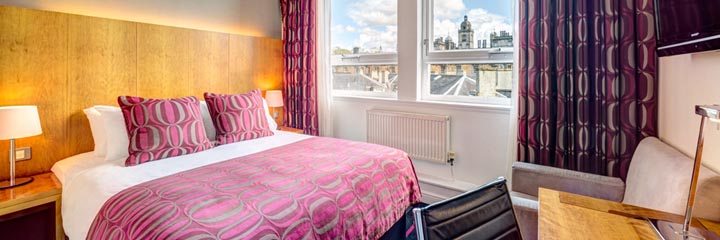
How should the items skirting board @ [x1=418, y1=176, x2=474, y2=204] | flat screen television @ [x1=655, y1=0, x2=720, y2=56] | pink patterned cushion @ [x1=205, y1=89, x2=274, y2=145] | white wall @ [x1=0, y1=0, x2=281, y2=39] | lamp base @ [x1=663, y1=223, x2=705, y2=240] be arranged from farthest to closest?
skirting board @ [x1=418, y1=176, x2=474, y2=204], pink patterned cushion @ [x1=205, y1=89, x2=274, y2=145], white wall @ [x1=0, y1=0, x2=281, y2=39], flat screen television @ [x1=655, y1=0, x2=720, y2=56], lamp base @ [x1=663, y1=223, x2=705, y2=240]

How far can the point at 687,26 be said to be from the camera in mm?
1304

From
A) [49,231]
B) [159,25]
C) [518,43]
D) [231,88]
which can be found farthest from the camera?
[231,88]

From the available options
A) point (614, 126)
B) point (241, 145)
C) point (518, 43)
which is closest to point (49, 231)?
point (241, 145)

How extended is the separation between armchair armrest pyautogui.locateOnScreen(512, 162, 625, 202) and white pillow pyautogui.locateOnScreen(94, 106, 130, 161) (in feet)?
8.67

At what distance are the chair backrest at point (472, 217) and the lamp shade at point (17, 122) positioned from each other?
2327mm

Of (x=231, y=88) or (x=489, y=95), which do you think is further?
(x=231, y=88)

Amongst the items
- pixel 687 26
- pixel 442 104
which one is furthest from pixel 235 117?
pixel 687 26

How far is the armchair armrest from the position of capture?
76.5 inches

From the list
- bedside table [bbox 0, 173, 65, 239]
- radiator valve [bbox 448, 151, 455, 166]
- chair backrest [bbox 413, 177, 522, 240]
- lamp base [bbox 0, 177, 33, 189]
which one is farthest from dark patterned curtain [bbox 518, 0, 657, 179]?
lamp base [bbox 0, 177, 33, 189]

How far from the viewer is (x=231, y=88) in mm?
3549

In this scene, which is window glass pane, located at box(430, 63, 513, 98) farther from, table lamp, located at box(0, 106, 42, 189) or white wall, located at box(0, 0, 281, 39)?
table lamp, located at box(0, 106, 42, 189)

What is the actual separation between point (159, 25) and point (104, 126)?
1.04 m

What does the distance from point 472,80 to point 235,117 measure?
6.83 ft

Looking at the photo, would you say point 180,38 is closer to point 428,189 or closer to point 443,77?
point 443,77
